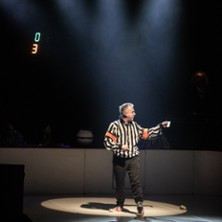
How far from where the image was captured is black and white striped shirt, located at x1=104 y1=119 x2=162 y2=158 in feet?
33.2

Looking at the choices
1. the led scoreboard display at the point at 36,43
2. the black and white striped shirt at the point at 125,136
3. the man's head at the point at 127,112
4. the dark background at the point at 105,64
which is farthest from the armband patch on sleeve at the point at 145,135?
the led scoreboard display at the point at 36,43

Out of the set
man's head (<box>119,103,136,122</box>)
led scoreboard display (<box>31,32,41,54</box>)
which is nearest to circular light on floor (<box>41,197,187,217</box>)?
man's head (<box>119,103,136,122</box>)

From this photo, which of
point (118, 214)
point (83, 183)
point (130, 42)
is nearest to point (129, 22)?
point (130, 42)

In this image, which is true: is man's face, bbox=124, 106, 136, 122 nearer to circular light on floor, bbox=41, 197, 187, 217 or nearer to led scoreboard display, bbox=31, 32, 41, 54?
circular light on floor, bbox=41, 197, 187, 217

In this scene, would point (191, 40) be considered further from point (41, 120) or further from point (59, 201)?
point (59, 201)

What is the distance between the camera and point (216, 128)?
14.3 metres

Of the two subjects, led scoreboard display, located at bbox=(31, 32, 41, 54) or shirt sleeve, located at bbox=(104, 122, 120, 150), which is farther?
led scoreboard display, located at bbox=(31, 32, 41, 54)

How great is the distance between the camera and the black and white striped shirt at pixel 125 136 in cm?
1013

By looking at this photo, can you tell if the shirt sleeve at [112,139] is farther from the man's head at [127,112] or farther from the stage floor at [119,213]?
the stage floor at [119,213]

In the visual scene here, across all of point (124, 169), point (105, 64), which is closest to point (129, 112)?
point (124, 169)

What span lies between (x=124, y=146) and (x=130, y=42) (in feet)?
22.9

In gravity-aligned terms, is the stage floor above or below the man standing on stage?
below

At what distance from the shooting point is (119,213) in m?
10.2

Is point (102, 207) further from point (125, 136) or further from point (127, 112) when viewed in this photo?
point (127, 112)
